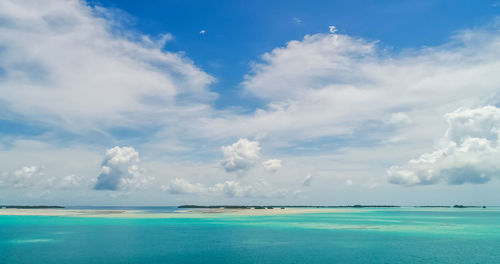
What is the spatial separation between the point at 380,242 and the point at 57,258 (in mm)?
37527

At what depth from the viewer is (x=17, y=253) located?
123ft

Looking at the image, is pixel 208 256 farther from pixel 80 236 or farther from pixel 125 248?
pixel 80 236

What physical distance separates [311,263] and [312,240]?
639 inches

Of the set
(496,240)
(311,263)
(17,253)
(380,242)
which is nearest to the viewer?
(311,263)

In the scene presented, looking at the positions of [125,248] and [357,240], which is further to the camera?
[357,240]

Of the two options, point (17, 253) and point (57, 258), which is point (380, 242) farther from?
point (17, 253)

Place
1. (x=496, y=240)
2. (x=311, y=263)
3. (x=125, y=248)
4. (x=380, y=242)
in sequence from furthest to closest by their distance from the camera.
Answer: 1. (x=496, y=240)
2. (x=380, y=242)
3. (x=125, y=248)
4. (x=311, y=263)

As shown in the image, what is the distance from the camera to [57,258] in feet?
115

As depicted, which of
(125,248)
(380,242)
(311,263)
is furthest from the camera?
(380,242)

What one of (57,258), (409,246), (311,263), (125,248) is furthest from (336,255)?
(57,258)

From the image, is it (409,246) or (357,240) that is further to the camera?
(357,240)

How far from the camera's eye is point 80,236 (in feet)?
172

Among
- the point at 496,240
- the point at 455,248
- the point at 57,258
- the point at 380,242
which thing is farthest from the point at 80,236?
the point at 496,240

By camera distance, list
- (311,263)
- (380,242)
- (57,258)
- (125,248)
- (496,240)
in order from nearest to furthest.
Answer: (311,263) → (57,258) → (125,248) → (380,242) → (496,240)
